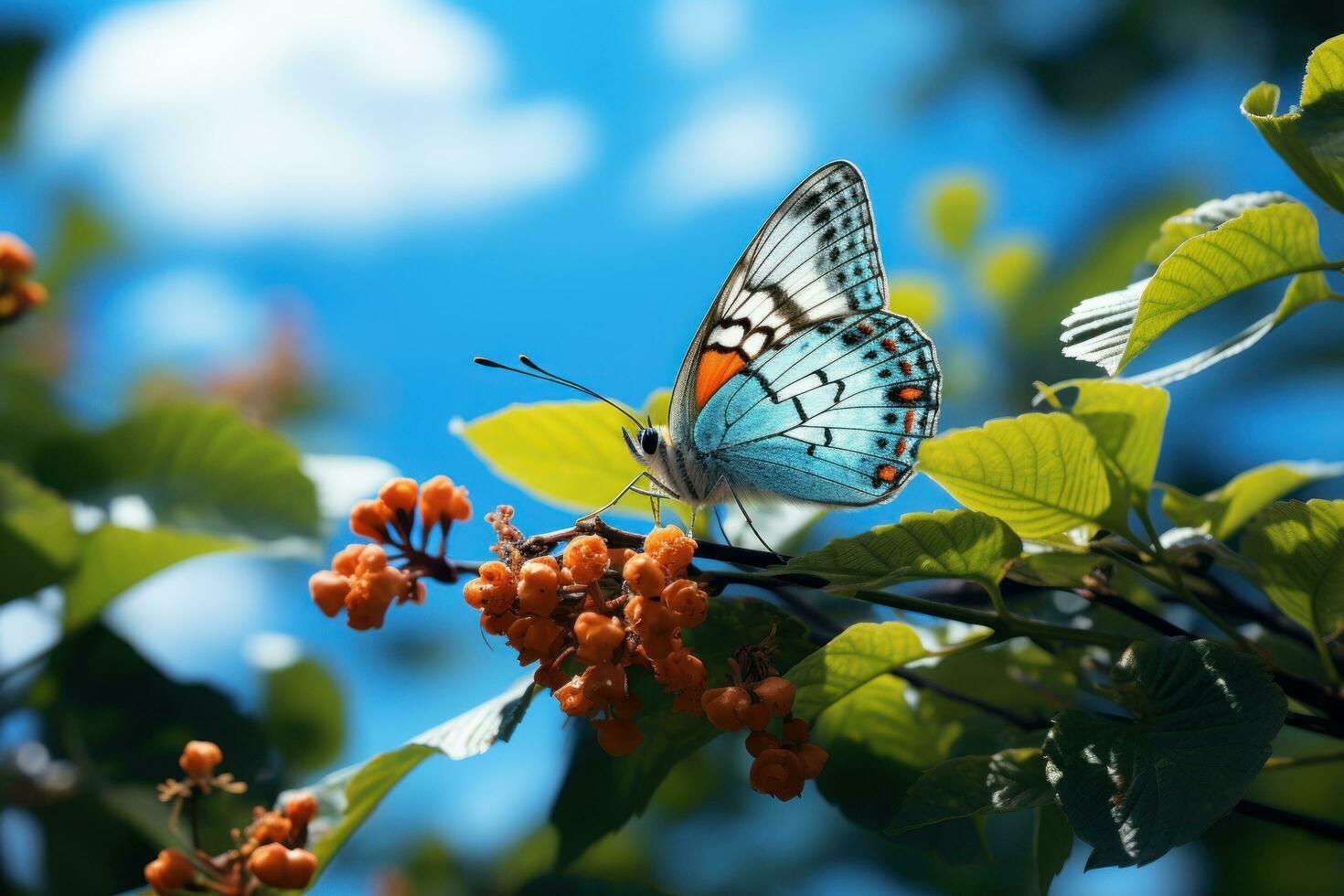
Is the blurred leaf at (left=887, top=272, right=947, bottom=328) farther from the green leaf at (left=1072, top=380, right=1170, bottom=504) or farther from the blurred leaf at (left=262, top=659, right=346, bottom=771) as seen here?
the blurred leaf at (left=262, top=659, right=346, bottom=771)

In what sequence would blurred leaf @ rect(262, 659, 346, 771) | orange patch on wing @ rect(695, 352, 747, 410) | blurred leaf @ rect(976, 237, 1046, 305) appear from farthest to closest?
blurred leaf @ rect(976, 237, 1046, 305)
blurred leaf @ rect(262, 659, 346, 771)
orange patch on wing @ rect(695, 352, 747, 410)

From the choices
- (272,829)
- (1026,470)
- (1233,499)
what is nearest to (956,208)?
(1233,499)

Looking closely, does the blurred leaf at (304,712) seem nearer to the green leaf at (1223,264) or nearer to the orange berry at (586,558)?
the orange berry at (586,558)

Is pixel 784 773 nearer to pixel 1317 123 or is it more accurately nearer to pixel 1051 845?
pixel 1051 845

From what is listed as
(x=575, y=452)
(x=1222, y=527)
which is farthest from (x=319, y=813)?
(x=1222, y=527)

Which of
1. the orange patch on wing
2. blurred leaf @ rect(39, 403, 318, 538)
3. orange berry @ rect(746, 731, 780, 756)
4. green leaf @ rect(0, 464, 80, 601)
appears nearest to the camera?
orange berry @ rect(746, 731, 780, 756)

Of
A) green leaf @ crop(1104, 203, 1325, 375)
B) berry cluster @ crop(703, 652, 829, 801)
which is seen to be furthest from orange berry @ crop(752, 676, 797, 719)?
green leaf @ crop(1104, 203, 1325, 375)

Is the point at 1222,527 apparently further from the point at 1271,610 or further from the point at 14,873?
the point at 14,873

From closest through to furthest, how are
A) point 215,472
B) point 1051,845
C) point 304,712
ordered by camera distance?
point 1051,845
point 215,472
point 304,712
